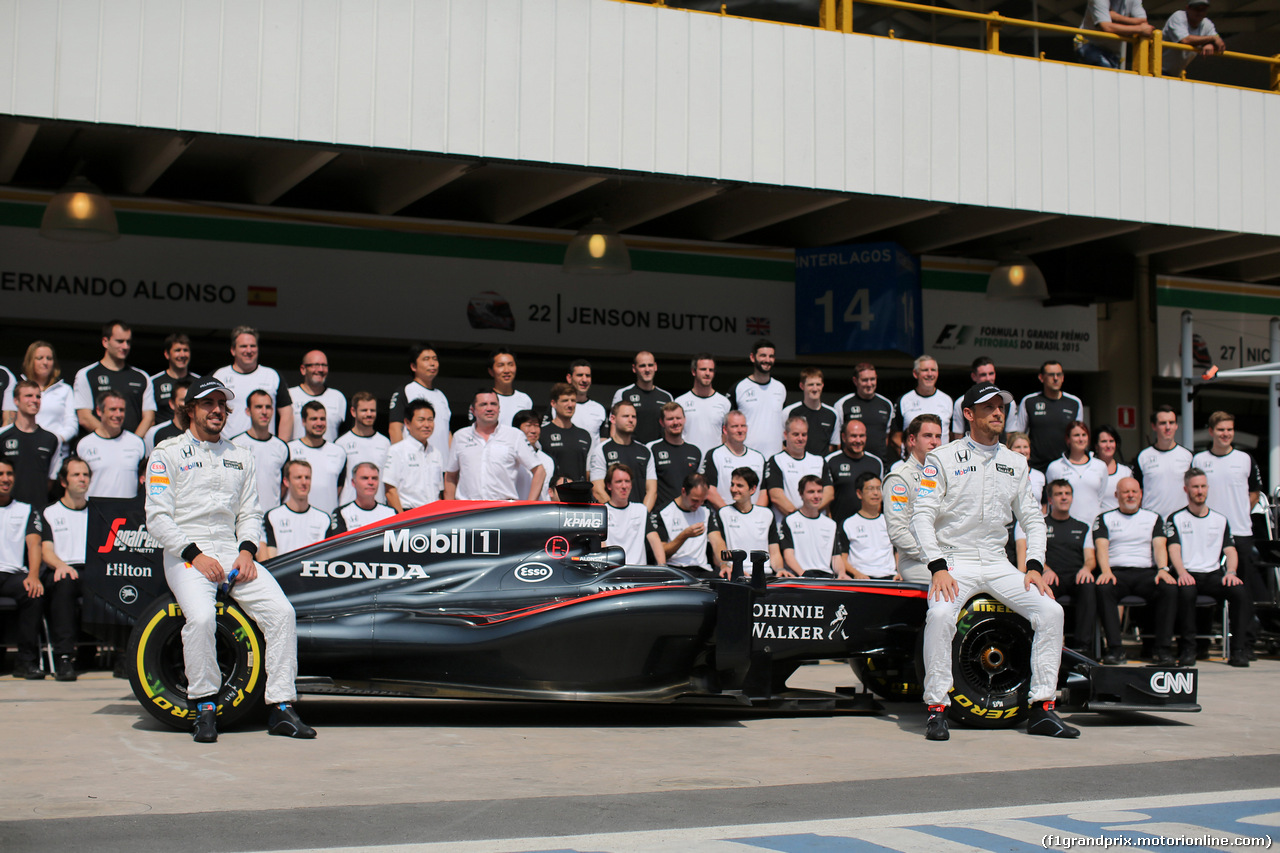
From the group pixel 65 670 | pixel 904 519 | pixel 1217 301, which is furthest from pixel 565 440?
pixel 1217 301

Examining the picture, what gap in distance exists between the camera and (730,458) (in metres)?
10.0

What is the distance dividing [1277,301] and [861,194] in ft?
25.6

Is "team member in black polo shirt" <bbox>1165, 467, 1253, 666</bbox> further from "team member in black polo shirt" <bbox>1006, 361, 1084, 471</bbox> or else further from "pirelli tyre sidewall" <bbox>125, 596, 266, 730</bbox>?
"pirelli tyre sidewall" <bbox>125, 596, 266, 730</bbox>

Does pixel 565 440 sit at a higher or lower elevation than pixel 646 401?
lower

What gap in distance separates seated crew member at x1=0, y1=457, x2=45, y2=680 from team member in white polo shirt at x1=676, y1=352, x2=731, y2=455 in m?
4.76

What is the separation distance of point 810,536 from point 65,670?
5.16 metres

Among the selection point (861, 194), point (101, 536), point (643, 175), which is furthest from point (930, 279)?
point (101, 536)

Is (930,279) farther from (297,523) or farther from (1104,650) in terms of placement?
(297,523)

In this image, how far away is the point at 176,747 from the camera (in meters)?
5.85

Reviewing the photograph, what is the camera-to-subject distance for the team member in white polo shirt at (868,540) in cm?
970

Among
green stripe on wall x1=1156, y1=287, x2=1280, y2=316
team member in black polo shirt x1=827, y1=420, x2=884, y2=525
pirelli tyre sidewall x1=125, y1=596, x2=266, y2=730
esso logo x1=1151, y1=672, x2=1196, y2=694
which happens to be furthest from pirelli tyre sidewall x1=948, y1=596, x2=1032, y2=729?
green stripe on wall x1=1156, y1=287, x2=1280, y2=316

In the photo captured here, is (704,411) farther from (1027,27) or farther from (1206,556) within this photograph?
(1027,27)

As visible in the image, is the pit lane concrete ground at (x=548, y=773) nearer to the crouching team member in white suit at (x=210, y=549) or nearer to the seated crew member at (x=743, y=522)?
the crouching team member in white suit at (x=210, y=549)

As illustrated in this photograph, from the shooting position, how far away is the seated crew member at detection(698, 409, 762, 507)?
9.87 meters
